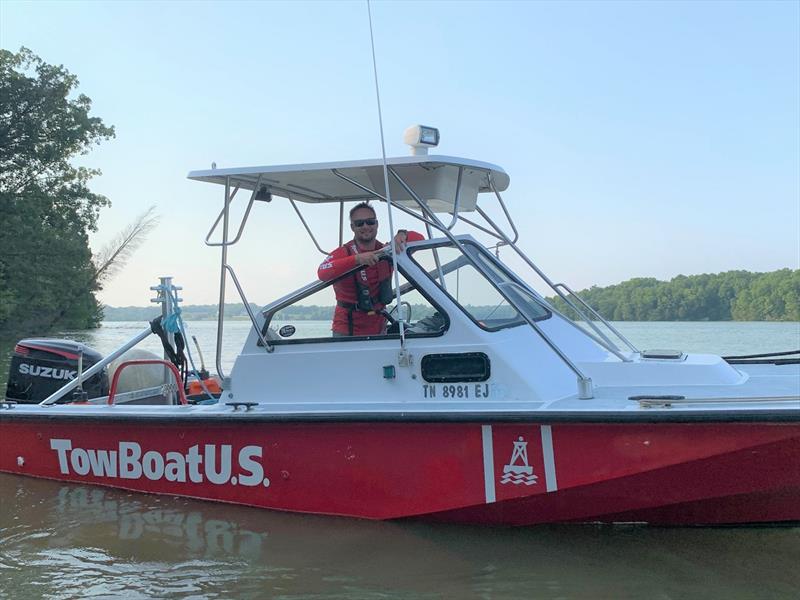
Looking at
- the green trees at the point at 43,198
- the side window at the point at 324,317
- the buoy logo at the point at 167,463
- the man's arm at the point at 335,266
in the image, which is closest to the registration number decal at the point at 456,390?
the side window at the point at 324,317

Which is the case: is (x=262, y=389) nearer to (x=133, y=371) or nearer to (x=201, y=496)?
(x=201, y=496)

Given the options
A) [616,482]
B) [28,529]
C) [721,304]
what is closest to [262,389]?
[28,529]

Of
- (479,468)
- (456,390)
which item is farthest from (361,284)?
(479,468)

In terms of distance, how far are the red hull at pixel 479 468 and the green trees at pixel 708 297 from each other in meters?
30.7

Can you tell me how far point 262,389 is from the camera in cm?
509

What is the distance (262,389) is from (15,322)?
2613 centimetres

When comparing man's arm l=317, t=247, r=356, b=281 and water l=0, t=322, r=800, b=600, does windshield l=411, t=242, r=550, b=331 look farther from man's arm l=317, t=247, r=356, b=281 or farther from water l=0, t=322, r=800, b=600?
water l=0, t=322, r=800, b=600

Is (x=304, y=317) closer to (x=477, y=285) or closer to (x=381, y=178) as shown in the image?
(x=381, y=178)

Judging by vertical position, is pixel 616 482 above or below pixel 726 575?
above

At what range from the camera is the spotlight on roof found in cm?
490

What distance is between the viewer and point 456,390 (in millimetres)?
4609

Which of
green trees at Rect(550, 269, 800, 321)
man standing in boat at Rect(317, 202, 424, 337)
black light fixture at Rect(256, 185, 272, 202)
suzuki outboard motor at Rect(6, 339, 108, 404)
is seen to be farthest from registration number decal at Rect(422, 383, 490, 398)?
green trees at Rect(550, 269, 800, 321)

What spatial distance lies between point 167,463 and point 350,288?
1659 millimetres

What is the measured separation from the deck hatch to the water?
2.73 feet
